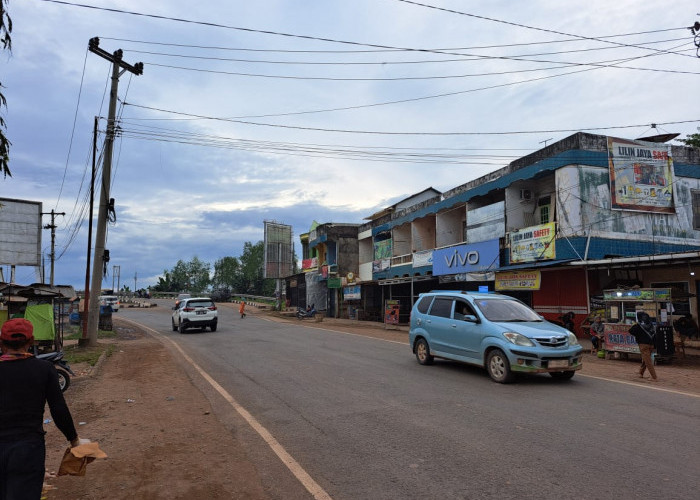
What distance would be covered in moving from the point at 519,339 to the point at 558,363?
32.0 inches

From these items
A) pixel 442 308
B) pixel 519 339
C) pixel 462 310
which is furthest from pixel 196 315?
pixel 519 339

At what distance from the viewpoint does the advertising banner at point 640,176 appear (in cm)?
1934

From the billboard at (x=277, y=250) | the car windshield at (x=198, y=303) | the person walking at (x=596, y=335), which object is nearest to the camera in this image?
the person walking at (x=596, y=335)

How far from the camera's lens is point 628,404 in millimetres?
7523

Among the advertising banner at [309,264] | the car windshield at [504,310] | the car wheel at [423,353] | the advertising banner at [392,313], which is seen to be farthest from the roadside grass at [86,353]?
the advertising banner at [309,264]

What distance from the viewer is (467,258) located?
24.4m

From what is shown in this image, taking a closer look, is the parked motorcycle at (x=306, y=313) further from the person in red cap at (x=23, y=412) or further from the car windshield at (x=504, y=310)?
the person in red cap at (x=23, y=412)

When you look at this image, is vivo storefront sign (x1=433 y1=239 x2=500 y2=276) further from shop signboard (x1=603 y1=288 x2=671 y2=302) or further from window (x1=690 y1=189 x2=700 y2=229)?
shop signboard (x1=603 y1=288 x2=671 y2=302)

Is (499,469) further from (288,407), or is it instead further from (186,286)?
(186,286)

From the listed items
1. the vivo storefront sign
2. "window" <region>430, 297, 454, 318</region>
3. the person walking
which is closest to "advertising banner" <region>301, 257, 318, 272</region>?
the vivo storefront sign

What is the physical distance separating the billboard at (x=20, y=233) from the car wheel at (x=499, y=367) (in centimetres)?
2272

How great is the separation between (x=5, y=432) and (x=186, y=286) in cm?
11394

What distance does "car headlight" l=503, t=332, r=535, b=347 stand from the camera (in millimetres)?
9000

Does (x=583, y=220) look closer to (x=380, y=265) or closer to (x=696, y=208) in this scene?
(x=696, y=208)
